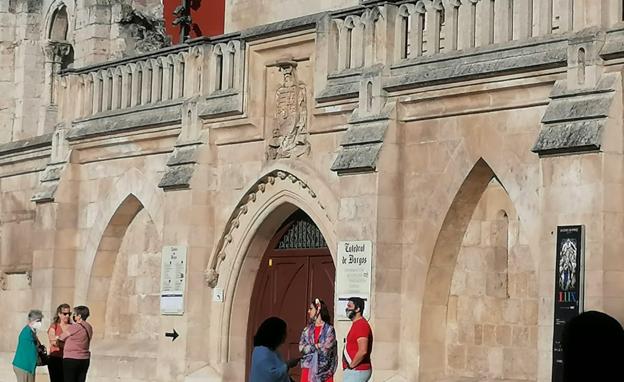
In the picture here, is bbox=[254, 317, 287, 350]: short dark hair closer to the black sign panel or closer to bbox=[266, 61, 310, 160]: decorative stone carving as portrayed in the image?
the black sign panel

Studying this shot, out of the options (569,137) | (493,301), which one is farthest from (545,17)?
(493,301)

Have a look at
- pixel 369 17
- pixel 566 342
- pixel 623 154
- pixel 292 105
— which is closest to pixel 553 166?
pixel 623 154

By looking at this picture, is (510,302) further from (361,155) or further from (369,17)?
(369,17)

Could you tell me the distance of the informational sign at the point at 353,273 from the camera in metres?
14.6

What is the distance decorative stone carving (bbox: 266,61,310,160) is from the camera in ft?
53.8

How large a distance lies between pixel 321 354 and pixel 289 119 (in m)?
4.09

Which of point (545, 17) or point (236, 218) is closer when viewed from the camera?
point (545, 17)

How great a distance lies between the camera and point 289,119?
54.6ft

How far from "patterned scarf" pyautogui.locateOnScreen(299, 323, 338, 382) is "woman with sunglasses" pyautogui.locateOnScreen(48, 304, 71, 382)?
389cm

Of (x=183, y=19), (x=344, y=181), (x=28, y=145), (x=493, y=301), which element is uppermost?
(x=183, y=19)

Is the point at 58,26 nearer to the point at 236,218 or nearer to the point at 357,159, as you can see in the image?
the point at 236,218

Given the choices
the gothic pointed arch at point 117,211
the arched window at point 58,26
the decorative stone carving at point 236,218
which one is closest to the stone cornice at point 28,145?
the gothic pointed arch at point 117,211

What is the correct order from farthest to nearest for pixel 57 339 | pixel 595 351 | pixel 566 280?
pixel 57 339
pixel 566 280
pixel 595 351

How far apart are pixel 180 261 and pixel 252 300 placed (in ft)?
3.42
